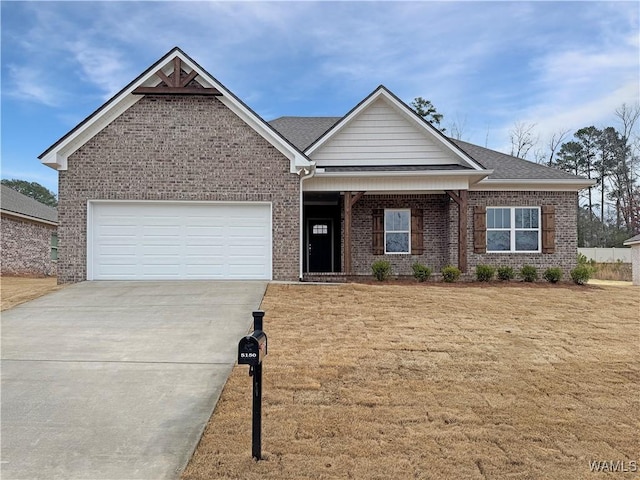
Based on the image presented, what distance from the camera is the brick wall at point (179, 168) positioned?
525 inches

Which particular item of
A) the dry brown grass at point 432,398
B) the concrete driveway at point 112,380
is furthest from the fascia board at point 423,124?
the concrete driveway at point 112,380

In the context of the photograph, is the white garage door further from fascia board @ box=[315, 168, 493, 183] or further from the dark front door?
the dark front door

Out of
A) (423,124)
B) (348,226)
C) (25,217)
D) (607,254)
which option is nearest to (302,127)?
(423,124)

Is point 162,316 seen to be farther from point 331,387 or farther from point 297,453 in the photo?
point 297,453

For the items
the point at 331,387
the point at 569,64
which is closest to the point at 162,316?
the point at 331,387

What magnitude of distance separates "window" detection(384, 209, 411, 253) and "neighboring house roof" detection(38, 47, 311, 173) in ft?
15.5

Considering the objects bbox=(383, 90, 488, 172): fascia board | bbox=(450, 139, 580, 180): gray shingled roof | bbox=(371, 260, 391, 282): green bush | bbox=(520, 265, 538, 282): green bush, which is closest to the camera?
bbox=(371, 260, 391, 282): green bush

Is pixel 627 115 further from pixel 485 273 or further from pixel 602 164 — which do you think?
pixel 485 273

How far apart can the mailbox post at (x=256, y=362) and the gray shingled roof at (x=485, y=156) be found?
521 inches

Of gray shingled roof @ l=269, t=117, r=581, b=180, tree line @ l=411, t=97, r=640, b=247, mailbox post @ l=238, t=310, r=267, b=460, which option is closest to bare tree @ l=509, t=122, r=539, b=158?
tree line @ l=411, t=97, r=640, b=247

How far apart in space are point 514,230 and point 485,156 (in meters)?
3.53

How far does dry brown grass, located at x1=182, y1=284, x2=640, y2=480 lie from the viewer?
13.5 feet

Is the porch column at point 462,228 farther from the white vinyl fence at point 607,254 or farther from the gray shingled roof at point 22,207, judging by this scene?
the white vinyl fence at point 607,254

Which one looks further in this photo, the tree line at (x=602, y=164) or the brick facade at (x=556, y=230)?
the tree line at (x=602, y=164)
